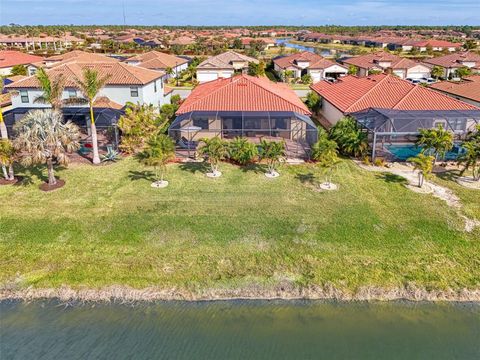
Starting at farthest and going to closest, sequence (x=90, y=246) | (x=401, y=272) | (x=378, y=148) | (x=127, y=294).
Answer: (x=378, y=148) → (x=90, y=246) → (x=401, y=272) → (x=127, y=294)

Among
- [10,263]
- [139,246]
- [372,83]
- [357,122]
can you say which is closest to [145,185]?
[139,246]

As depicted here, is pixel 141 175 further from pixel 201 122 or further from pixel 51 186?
pixel 201 122

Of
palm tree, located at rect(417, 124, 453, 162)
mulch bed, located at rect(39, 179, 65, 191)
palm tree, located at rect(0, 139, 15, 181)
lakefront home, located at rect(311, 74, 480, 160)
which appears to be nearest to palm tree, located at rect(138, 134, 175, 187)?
mulch bed, located at rect(39, 179, 65, 191)

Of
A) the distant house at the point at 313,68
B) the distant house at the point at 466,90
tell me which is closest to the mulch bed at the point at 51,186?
the distant house at the point at 466,90

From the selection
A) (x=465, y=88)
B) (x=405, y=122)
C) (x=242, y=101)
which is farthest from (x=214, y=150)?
(x=465, y=88)

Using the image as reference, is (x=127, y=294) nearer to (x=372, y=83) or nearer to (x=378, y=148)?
(x=378, y=148)
